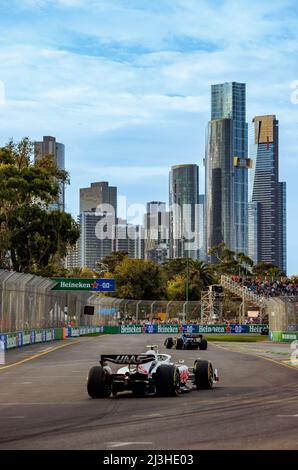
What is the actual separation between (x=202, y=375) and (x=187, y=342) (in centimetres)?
2496

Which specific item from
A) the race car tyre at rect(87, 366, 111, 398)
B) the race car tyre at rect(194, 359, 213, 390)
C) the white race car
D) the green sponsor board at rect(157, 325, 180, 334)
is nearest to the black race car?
the race car tyre at rect(194, 359, 213, 390)

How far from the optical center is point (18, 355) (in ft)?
128

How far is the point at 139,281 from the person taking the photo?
134 metres

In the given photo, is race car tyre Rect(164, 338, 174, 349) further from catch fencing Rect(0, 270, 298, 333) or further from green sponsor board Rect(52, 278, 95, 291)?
green sponsor board Rect(52, 278, 95, 291)

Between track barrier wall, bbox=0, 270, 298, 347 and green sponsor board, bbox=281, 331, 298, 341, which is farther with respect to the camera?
green sponsor board, bbox=281, 331, 298, 341

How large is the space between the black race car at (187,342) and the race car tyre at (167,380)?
85.8ft

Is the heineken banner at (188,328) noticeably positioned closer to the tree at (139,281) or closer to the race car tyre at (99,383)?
the tree at (139,281)

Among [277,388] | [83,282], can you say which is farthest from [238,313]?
[277,388]

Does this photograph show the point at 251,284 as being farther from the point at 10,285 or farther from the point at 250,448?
the point at 250,448

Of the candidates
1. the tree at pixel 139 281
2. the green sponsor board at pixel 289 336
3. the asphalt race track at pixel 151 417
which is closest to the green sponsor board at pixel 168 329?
the green sponsor board at pixel 289 336

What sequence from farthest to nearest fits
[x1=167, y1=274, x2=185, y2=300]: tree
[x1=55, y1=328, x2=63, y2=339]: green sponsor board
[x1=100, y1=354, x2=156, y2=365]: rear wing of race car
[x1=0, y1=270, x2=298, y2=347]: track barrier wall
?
[x1=167, y1=274, x2=185, y2=300]: tree → [x1=55, y1=328, x2=63, y2=339]: green sponsor board → [x1=0, y1=270, x2=298, y2=347]: track barrier wall → [x1=100, y1=354, x2=156, y2=365]: rear wing of race car

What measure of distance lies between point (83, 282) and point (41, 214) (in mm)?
7483

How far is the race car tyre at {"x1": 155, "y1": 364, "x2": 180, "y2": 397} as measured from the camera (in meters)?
18.6

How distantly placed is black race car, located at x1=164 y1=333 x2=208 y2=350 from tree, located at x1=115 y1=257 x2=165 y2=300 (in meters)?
86.5
